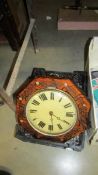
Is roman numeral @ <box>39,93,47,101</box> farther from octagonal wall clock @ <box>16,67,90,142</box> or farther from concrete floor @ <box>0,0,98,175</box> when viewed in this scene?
concrete floor @ <box>0,0,98,175</box>

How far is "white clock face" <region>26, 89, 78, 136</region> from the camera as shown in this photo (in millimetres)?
790

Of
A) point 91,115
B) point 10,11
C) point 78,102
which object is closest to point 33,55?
point 10,11

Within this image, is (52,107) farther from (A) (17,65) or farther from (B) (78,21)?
(B) (78,21)

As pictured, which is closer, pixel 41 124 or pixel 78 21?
pixel 41 124

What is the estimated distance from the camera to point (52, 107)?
82cm

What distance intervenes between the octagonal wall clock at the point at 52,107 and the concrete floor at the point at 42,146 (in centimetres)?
25

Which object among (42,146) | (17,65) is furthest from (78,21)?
(42,146)

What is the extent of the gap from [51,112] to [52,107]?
Answer: 3 centimetres

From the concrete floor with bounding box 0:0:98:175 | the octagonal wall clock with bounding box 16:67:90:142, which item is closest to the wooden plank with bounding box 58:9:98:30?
the concrete floor with bounding box 0:0:98:175

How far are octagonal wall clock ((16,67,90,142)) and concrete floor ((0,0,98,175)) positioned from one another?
25cm

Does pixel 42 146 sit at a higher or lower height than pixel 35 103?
lower

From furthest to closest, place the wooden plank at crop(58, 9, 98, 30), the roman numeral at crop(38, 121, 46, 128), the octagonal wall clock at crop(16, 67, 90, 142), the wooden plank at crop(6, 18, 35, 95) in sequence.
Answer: the wooden plank at crop(58, 9, 98, 30) < the wooden plank at crop(6, 18, 35, 95) < the roman numeral at crop(38, 121, 46, 128) < the octagonal wall clock at crop(16, 67, 90, 142)

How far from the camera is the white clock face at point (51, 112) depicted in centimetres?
79

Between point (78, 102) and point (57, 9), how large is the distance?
4.54 ft
